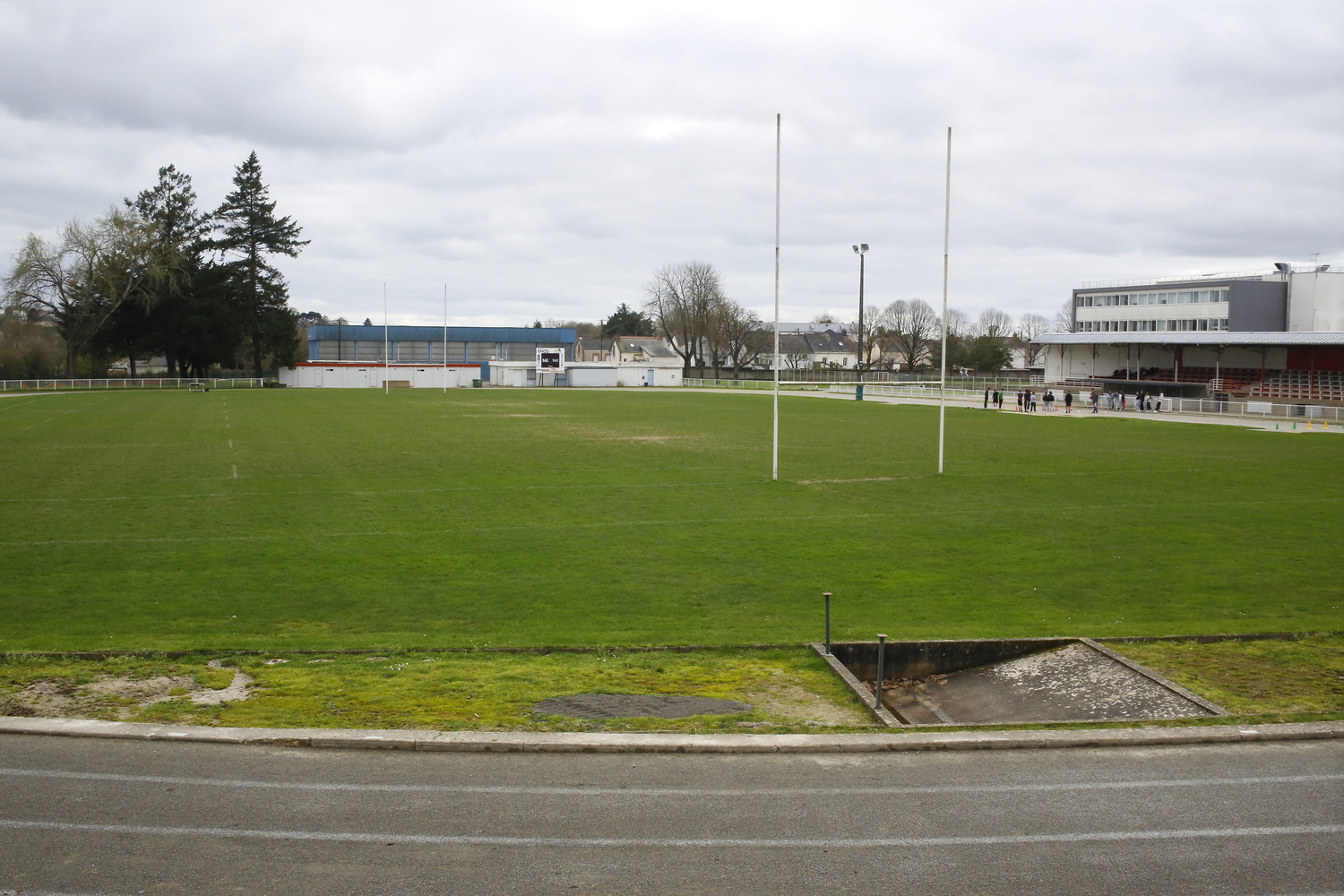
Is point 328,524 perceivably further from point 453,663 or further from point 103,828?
point 103,828

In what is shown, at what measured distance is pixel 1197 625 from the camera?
1285 centimetres

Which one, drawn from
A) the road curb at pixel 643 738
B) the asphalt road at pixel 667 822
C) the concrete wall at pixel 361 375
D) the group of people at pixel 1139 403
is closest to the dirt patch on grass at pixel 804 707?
the road curb at pixel 643 738

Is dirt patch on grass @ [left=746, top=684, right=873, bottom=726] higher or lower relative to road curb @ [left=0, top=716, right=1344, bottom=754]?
lower

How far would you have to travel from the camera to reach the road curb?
27.5 ft

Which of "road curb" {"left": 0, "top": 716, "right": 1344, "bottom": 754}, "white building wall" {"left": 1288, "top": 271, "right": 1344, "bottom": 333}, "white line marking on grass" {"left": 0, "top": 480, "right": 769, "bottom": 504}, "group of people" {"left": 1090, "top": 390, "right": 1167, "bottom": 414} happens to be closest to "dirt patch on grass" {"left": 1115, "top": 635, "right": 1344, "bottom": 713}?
"road curb" {"left": 0, "top": 716, "right": 1344, "bottom": 754}

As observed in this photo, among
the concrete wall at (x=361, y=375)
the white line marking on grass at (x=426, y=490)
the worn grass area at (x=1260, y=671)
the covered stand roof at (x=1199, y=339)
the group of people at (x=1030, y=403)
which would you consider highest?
the covered stand roof at (x=1199, y=339)

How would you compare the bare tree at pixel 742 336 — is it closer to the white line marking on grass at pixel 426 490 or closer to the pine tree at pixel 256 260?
the pine tree at pixel 256 260

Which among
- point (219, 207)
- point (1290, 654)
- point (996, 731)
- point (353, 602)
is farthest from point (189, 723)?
point (219, 207)

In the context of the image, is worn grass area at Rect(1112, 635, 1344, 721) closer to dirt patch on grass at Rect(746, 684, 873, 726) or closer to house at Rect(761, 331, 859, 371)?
dirt patch on grass at Rect(746, 684, 873, 726)

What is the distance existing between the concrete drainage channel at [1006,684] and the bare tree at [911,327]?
130 m

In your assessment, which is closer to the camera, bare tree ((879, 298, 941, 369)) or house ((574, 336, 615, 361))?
bare tree ((879, 298, 941, 369))

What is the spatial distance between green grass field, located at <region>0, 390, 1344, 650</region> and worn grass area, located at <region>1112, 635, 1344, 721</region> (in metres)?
1.13

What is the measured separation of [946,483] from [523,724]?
19210 mm

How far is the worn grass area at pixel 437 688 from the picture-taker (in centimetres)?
902
